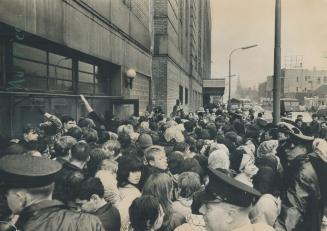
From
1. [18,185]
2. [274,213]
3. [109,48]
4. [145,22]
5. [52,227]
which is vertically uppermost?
[145,22]

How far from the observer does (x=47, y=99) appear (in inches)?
332

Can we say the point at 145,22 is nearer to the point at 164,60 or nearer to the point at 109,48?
the point at 164,60

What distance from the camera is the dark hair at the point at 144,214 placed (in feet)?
9.87

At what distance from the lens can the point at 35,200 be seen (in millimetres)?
2779

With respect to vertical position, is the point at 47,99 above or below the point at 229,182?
above

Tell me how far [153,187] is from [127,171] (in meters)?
0.40

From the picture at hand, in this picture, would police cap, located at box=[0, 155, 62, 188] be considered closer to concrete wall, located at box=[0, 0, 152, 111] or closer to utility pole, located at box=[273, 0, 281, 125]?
concrete wall, located at box=[0, 0, 152, 111]

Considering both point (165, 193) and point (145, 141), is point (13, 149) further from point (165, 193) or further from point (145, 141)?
point (145, 141)

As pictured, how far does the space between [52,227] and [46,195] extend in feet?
1.12

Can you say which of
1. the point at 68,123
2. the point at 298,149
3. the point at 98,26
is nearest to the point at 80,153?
the point at 68,123

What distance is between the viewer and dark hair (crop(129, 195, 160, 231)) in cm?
301

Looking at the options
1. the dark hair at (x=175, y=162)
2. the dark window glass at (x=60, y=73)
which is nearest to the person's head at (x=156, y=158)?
the dark hair at (x=175, y=162)

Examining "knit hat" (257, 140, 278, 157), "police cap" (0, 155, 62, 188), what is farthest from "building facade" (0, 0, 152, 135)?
"knit hat" (257, 140, 278, 157)

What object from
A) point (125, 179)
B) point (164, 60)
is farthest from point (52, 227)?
point (164, 60)
